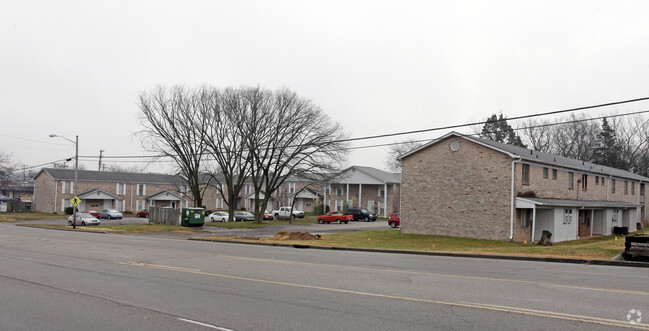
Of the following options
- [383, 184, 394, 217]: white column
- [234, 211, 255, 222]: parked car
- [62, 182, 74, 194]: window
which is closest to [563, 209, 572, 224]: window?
[383, 184, 394, 217]: white column

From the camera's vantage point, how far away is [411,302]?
844cm

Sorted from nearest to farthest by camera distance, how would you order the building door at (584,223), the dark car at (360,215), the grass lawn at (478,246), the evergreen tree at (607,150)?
the grass lawn at (478,246), the building door at (584,223), the dark car at (360,215), the evergreen tree at (607,150)

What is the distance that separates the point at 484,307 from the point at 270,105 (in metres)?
40.2

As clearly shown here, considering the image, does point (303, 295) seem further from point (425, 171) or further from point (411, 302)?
point (425, 171)

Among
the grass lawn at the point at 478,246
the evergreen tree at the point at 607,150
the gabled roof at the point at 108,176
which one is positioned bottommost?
the grass lawn at the point at 478,246

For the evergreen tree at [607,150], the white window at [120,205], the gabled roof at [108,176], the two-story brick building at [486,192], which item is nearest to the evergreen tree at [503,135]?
the evergreen tree at [607,150]

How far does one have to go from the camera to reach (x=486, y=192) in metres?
28.8

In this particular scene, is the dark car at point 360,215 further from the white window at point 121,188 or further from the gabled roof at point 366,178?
the white window at point 121,188

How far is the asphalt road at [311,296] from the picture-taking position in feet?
23.2

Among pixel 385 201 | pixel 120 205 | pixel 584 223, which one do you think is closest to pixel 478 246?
pixel 584 223

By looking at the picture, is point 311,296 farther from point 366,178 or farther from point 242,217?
point 366,178

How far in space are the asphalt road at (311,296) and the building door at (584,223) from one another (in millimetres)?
24885

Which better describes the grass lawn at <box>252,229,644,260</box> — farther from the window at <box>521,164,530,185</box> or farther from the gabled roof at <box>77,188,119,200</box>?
the gabled roof at <box>77,188,119,200</box>

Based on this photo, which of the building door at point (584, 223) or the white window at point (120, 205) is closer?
the building door at point (584, 223)
